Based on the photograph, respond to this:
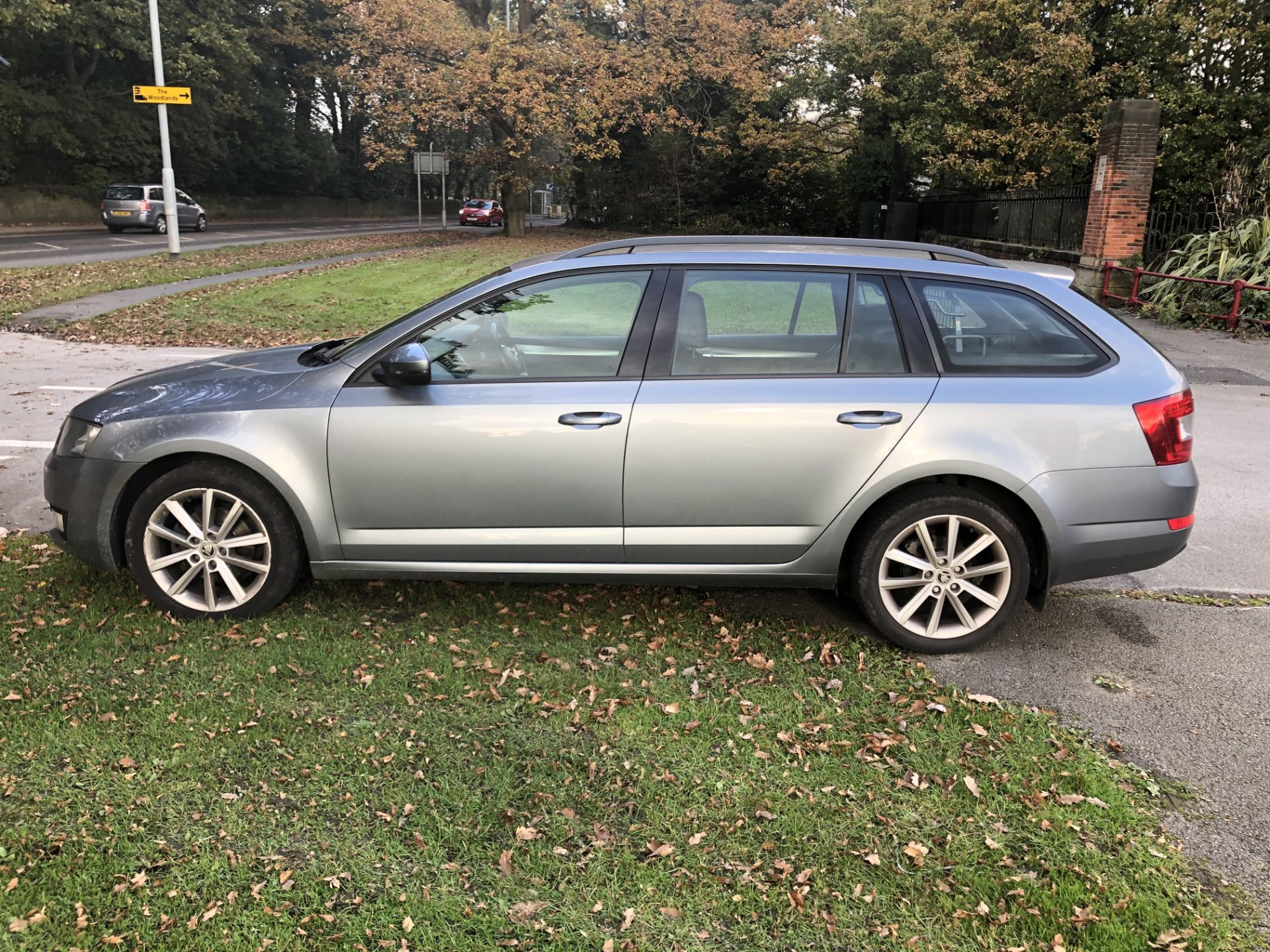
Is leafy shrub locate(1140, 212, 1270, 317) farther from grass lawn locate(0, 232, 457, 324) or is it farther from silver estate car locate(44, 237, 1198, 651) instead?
grass lawn locate(0, 232, 457, 324)

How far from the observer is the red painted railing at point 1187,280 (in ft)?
44.8

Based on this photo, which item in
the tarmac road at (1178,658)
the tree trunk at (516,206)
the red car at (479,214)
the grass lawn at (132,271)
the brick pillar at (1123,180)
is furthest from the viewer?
the red car at (479,214)

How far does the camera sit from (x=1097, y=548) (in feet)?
14.0

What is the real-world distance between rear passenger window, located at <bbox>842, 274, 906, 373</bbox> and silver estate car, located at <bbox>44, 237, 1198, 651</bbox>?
0.01 m

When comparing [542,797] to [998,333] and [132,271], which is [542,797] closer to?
[998,333]

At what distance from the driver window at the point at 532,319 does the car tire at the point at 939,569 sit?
1.37 metres

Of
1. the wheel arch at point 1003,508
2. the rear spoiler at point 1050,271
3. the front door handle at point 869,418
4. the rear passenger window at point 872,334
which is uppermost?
the rear spoiler at point 1050,271

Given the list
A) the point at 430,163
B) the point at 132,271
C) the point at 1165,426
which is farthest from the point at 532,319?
the point at 430,163

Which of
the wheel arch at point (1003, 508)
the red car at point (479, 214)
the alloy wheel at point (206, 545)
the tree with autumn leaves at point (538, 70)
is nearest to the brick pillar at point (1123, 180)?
the wheel arch at point (1003, 508)

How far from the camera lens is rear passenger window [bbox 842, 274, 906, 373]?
4344 mm

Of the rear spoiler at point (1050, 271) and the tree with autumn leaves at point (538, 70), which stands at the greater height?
the tree with autumn leaves at point (538, 70)

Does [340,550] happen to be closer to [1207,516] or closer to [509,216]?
[1207,516]

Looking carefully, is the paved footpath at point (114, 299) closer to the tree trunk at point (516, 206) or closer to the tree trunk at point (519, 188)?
the tree trunk at point (519, 188)

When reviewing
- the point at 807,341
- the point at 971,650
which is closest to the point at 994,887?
the point at 971,650
